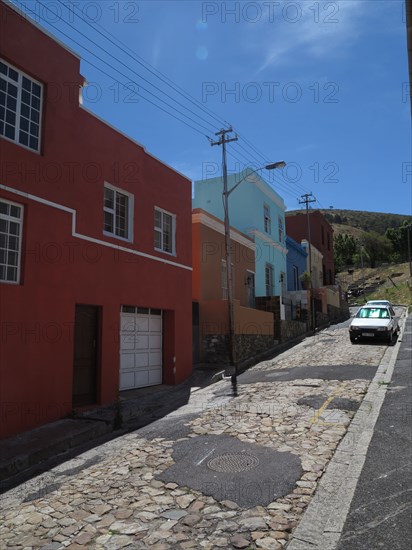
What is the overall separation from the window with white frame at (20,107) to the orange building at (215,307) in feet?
26.9

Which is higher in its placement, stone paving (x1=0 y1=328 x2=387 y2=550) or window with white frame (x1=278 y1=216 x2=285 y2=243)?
window with white frame (x1=278 y1=216 x2=285 y2=243)

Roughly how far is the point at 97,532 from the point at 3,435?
14.2 feet

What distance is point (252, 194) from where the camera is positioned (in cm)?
2319

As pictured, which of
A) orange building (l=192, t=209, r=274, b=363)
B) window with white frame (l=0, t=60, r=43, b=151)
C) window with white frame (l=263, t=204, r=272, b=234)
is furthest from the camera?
window with white frame (l=263, t=204, r=272, b=234)

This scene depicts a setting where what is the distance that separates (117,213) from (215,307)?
609 cm

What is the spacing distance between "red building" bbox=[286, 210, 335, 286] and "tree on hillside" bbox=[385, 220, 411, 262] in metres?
30.5

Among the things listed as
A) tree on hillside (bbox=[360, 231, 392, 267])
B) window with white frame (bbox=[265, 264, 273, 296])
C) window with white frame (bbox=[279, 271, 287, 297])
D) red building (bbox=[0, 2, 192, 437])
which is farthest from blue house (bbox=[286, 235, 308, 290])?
tree on hillside (bbox=[360, 231, 392, 267])

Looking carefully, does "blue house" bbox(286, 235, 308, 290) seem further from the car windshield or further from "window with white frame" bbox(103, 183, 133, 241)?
"window with white frame" bbox(103, 183, 133, 241)

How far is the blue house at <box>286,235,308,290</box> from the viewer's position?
2969 cm

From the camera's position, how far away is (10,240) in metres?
8.52

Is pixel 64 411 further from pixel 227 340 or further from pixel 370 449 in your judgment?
pixel 227 340

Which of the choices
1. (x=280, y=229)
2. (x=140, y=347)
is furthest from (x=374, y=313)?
(x=140, y=347)

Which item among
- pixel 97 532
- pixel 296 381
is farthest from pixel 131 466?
pixel 296 381

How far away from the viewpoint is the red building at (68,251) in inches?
334
